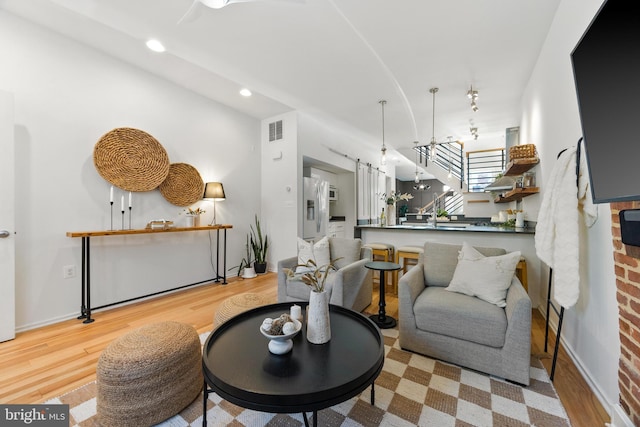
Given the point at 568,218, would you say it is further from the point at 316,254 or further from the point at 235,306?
the point at 235,306

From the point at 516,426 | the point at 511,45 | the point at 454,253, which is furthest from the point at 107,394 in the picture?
the point at 511,45

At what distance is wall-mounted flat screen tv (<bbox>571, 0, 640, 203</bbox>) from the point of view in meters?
0.86

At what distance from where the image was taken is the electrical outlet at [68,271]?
2.65 m

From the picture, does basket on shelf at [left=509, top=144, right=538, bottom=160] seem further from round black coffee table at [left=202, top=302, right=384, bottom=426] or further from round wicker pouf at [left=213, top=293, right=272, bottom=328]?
round wicker pouf at [left=213, top=293, right=272, bottom=328]

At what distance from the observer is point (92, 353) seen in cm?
206

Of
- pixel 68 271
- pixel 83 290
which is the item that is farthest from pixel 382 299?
pixel 68 271

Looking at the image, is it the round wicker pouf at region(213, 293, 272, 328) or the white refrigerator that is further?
the white refrigerator

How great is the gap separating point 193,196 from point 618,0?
400cm

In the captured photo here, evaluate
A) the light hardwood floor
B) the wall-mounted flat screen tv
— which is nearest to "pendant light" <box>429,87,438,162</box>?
the light hardwood floor

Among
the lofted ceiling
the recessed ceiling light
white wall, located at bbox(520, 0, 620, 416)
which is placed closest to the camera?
white wall, located at bbox(520, 0, 620, 416)

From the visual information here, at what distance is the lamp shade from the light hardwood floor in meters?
1.35

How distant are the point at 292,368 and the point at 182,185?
10.5 ft

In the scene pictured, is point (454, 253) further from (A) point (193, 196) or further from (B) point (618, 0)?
(A) point (193, 196)

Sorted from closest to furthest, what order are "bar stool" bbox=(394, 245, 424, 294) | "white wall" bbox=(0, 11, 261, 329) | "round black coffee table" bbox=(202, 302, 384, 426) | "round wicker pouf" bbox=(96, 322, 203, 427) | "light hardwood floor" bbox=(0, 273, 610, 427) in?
1. "round black coffee table" bbox=(202, 302, 384, 426)
2. "round wicker pouf" bbox=(96, 322, 203, 427)
3. "light hardwood floor" bbox=(0, 273, 610, 427)
4. "white wall" bbox=(0, 11, 261, 329)
5. "bar stool" bbox=(394, 245, 424, 294)
